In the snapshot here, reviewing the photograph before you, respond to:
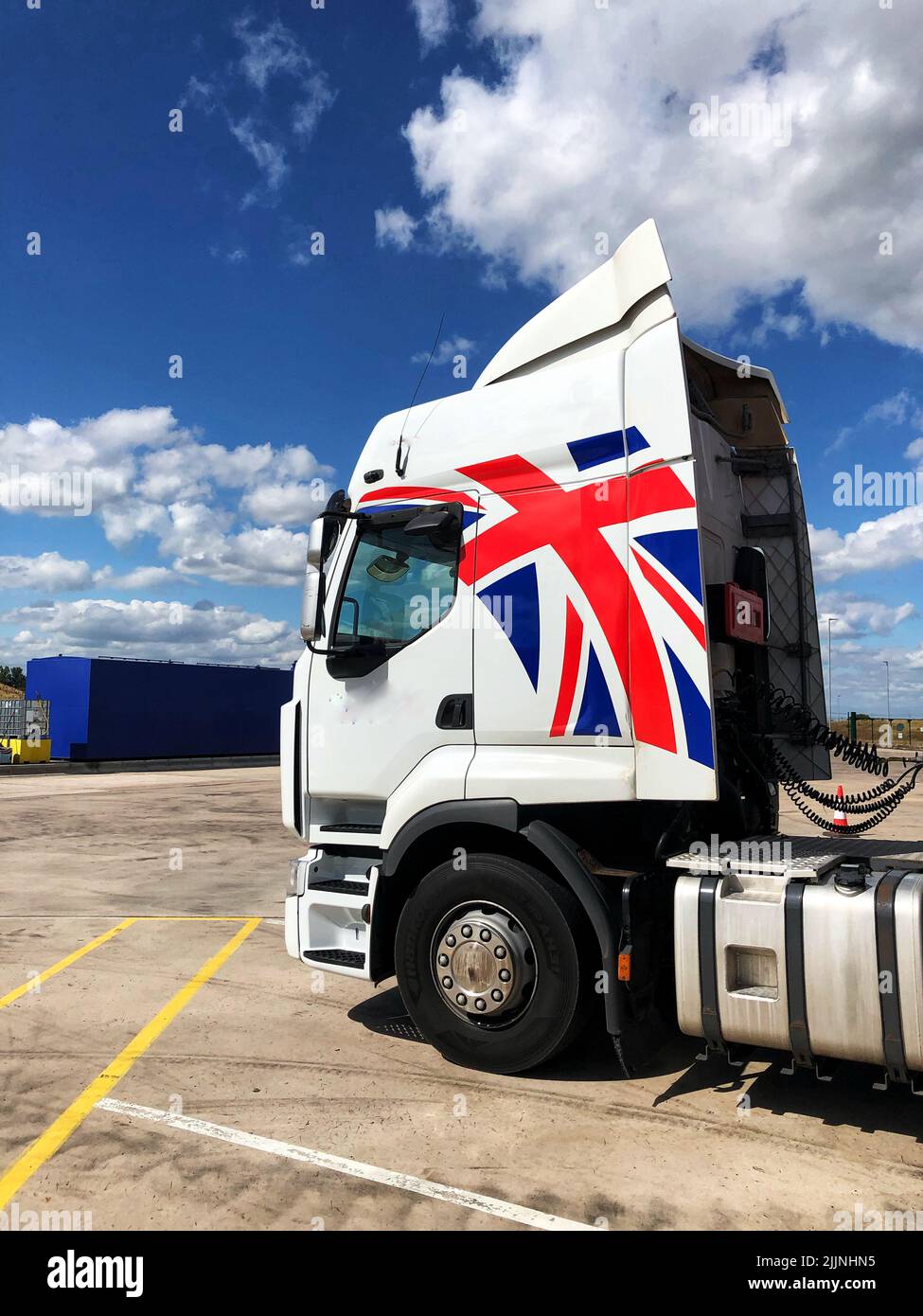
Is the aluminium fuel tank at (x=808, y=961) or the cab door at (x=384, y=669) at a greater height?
the cab door at (x=384, y=669)

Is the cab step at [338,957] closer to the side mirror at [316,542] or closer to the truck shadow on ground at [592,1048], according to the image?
the truck shadow on ground at [592,1048]

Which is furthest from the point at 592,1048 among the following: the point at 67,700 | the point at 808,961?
the point at 67,700

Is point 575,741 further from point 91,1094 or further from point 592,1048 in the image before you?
point 91,1094

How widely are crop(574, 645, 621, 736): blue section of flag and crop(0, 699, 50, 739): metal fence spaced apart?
108 ft

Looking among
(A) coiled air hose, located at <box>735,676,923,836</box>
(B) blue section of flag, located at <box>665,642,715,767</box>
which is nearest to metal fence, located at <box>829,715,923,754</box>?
(A) coiled air hose, located at <box>735,676,923,836</box>

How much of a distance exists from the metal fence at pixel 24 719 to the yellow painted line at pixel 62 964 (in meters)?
27.9

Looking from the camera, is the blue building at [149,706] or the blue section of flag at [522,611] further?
the blue building at [149,706]

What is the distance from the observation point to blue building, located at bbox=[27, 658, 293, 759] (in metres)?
32.9

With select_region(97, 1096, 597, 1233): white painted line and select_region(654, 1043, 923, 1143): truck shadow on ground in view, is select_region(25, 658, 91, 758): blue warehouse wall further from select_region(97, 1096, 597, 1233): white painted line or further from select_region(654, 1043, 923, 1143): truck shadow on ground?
select_region(654, 1043, 923, 1143): truck shadow on ground

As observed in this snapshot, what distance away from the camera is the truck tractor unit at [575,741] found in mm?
3766

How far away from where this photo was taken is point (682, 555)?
13.1ft

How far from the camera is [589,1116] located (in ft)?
12.9

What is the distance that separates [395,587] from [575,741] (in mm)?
1337

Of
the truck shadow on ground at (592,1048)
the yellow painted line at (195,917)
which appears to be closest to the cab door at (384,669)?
the truck shadow on ground at (592,1048)
